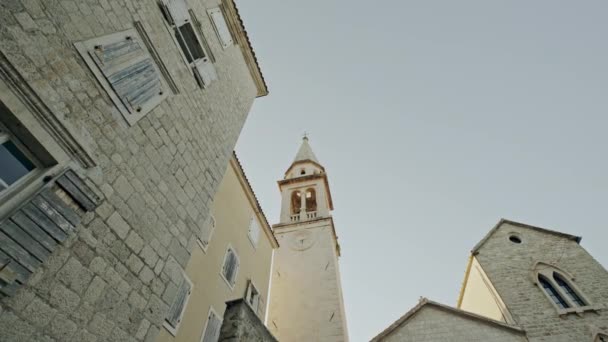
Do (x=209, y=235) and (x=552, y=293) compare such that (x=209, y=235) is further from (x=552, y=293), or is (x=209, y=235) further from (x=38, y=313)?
(x=552, y=293)

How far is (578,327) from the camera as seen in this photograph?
329 inches

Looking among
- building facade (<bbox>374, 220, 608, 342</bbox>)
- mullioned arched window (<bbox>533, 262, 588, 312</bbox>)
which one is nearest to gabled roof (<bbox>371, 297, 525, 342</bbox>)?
building facade (<bbox>374, 220, 608, 342</bbox>)

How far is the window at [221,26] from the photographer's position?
7129 millimetres

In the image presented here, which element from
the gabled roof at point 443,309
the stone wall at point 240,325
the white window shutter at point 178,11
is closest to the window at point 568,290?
the gabled roof at point 443,309

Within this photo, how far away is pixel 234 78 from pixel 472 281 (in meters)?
11.9

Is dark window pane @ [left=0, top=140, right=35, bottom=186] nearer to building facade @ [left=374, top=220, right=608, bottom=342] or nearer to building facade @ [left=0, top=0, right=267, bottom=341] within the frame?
building facade @ [left=0, top=0, right=267, bottom=341]

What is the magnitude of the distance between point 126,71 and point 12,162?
1.82 meters

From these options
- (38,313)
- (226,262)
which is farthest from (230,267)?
(38,313)

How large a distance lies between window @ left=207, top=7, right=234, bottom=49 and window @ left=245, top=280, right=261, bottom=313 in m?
8.13

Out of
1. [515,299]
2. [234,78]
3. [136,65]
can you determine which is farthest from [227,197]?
[515,299]

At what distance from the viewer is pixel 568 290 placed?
9.44 metres

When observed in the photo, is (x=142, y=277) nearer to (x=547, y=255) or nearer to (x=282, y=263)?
(x=547, y=255)

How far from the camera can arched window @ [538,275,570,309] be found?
9134 mm

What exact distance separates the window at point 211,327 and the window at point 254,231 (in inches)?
142
